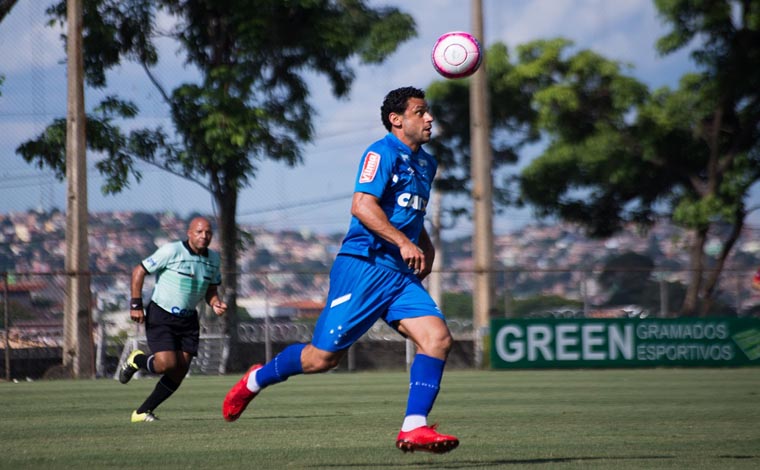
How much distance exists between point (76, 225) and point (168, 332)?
1306 cm

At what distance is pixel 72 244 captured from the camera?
23.6 metres

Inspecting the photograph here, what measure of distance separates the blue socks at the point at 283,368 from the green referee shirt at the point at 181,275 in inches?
145

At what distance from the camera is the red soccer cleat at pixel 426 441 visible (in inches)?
266

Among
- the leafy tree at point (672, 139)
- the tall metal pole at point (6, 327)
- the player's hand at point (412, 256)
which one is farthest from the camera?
the leafy tree at point (672, 139)

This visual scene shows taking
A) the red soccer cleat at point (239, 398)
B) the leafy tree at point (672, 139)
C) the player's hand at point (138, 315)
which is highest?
the leafy tree at point (672, 139)

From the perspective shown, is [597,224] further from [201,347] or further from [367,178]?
[367,178]

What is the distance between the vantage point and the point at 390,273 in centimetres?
736

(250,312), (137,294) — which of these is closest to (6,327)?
(250,312)

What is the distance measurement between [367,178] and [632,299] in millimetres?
29067

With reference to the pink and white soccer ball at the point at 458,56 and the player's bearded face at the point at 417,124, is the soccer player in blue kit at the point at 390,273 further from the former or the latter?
the pink and white soccer ball at the point at 458,56

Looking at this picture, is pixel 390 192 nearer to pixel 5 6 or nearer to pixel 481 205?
pixel 481 205

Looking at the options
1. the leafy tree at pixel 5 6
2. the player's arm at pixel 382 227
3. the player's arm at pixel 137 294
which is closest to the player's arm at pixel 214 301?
the player's arm at pixel 137 294

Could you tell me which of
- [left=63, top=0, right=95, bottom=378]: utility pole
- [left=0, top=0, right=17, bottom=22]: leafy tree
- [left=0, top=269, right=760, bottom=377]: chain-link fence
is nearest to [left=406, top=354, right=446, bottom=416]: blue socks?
[left=0, top=269, right=760, bottom=377]: chain-link fence

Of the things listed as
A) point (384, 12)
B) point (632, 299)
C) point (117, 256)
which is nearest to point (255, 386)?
point (117, 256)
